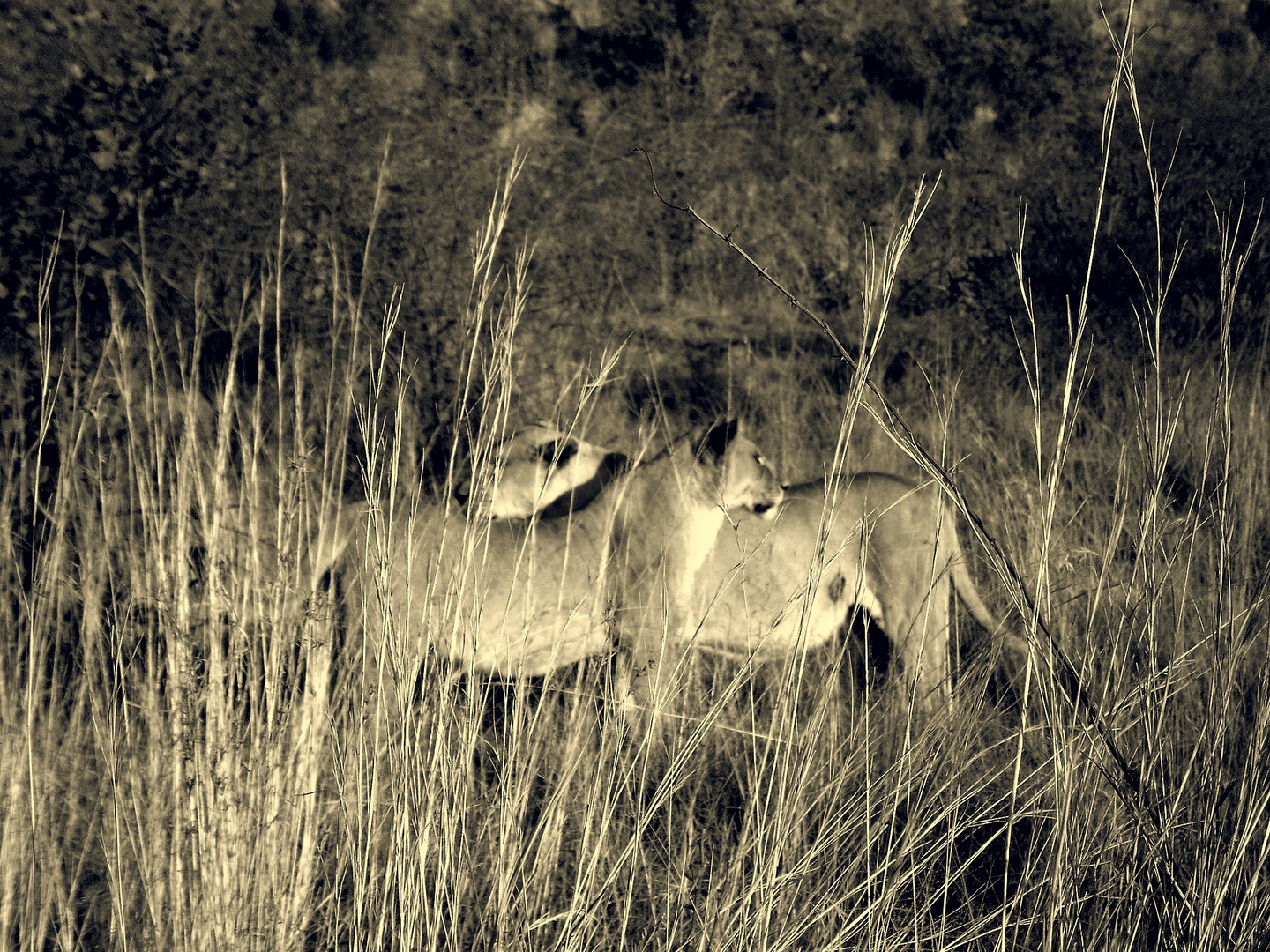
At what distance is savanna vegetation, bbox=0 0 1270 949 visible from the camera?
57.2 inches

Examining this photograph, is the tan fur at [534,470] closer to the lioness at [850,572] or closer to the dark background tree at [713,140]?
the lioness at [850,572]

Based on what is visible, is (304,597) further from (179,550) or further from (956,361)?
(956,361)

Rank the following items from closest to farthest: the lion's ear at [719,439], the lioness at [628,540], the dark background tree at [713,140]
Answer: the lioness at [628,540] → the lion's ear at [719,439] → the dark background tree at [713,140]

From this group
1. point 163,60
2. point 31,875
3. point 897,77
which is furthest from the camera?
point 897,77

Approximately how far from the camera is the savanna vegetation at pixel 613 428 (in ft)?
4.77

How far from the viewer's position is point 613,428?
4512 mm

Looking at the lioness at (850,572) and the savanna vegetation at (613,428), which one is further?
the lioness at (850,572)

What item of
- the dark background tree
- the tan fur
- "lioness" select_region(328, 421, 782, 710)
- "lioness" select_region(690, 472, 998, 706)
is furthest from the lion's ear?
the dark background tree

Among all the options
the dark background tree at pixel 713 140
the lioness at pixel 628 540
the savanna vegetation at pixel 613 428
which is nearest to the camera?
the savanna vegetation at pixel 613 428

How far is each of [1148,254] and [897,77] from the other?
6.33 ft

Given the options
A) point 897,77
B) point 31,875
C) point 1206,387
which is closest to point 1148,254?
point 1206,387

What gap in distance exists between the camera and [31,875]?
1.65 metres

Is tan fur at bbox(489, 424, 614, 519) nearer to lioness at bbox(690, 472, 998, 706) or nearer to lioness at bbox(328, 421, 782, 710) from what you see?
lioness at bbox(328, 421, 782, 710)

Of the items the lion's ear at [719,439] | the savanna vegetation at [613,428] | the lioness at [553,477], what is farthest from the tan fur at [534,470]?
the lion's ear at [719,439]
